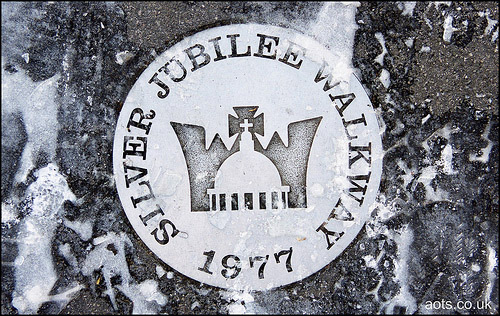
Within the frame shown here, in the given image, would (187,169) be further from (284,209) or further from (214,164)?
(284,209)

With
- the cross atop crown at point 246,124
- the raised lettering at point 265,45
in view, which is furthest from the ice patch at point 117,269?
the raised lettering at point 265,45

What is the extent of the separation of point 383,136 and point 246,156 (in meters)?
0.74

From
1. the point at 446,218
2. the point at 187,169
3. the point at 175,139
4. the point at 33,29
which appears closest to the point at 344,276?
the point at 446,218

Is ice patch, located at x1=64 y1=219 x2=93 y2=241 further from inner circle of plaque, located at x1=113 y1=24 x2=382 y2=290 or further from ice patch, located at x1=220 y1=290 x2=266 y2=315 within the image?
ice patch, located at x1=220 y1=290 x2=266 y2=315

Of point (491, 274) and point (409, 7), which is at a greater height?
point (409, 7)

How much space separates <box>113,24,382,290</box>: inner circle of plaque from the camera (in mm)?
1895

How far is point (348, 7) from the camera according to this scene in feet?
6.34

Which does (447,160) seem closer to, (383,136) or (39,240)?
(383,136)

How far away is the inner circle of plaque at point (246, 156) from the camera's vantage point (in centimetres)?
189

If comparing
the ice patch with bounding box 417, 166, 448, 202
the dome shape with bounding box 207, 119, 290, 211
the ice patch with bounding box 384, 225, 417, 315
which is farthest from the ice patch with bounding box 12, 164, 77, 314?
the ice patch with bounding box 417, 166, 448, 202

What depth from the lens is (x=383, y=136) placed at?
1.95 meters

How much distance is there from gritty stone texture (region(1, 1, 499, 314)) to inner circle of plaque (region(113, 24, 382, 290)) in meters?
0.08

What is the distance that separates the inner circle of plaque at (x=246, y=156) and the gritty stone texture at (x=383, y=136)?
3.3 inches

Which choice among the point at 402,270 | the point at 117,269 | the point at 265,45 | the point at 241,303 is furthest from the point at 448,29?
the point at 117,269
